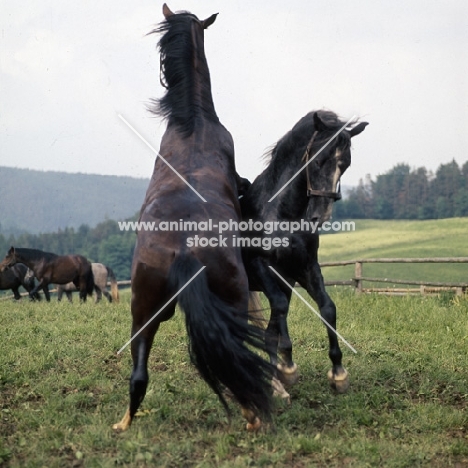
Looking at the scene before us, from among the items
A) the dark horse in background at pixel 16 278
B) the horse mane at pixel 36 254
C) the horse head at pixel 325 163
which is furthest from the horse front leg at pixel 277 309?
the dark horse in background at pixel 16 278

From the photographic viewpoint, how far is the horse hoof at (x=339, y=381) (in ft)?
20.2

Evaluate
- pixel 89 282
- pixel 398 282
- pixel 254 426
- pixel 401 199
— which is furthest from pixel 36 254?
pixel 401 199

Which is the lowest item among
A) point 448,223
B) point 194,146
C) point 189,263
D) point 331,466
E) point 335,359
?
point 331,466

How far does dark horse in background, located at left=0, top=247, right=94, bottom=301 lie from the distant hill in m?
134

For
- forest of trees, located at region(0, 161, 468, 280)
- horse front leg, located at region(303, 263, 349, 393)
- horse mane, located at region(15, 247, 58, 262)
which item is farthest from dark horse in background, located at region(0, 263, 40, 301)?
forest of trees, located at region(0, 161, 468, 280)

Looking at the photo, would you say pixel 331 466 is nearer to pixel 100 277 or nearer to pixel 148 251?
pixel 148 251

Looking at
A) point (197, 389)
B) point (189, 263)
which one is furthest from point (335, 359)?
point (189, 263)

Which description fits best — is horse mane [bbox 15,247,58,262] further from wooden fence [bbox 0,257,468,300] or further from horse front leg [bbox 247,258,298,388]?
horse front leg [bbox 247,258,298,388]

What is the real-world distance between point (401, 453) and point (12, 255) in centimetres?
1674

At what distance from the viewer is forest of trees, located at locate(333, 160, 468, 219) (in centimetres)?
4772

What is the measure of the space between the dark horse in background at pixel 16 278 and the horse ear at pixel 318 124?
1570 cm

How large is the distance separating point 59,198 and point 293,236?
18257cm

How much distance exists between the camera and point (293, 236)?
620cm

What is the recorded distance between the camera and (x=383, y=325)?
959cm
